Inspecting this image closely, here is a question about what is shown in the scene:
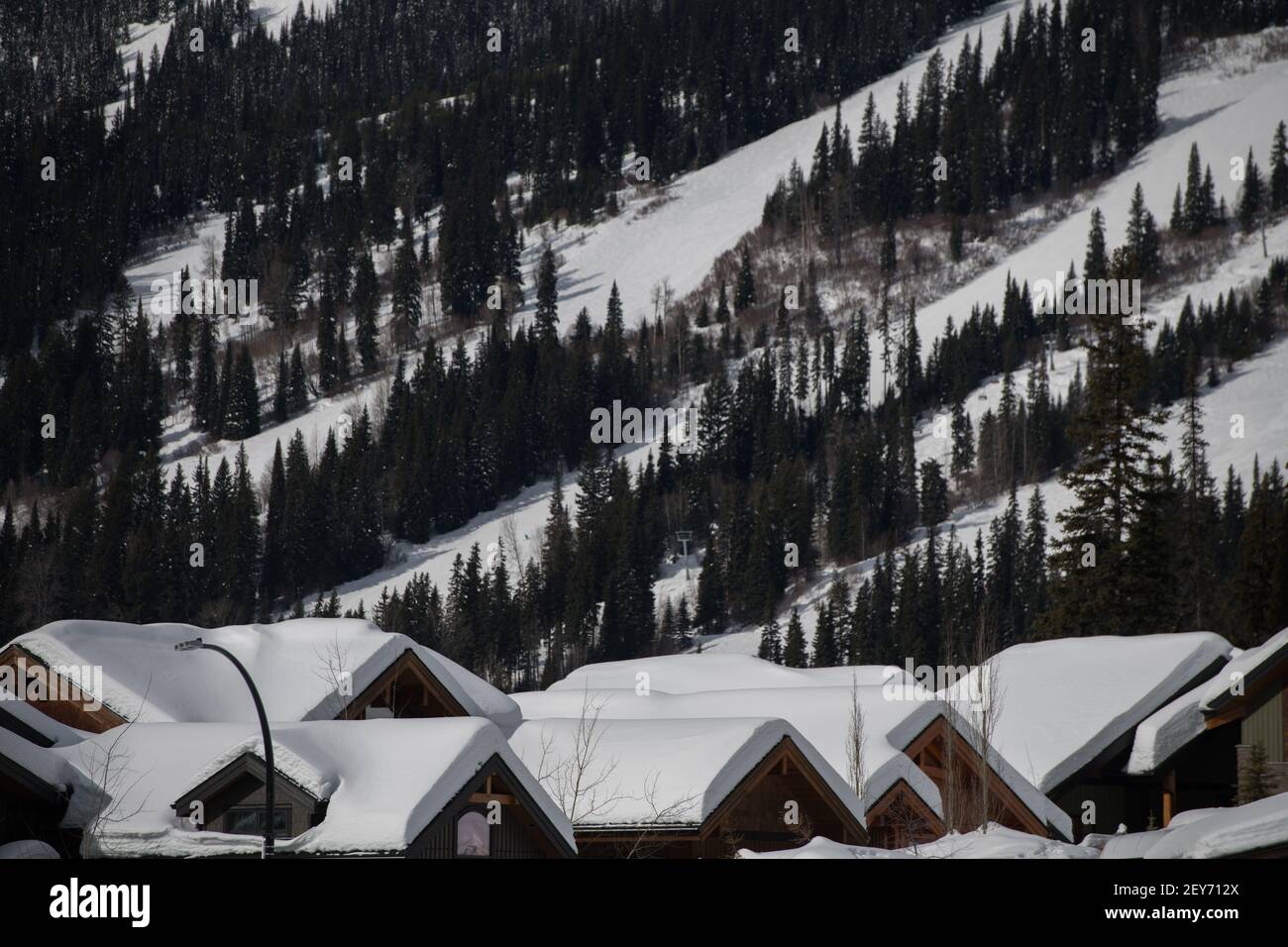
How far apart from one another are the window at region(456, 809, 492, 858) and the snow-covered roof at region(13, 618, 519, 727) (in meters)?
11.7

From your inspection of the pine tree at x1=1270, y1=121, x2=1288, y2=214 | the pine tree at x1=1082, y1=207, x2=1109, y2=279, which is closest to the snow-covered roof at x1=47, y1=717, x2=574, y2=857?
the pine tree at x1=1082, y1=207, x2=1109, y2=279

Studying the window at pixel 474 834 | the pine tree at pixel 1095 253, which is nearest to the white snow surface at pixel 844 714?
the window at pixel 474 834

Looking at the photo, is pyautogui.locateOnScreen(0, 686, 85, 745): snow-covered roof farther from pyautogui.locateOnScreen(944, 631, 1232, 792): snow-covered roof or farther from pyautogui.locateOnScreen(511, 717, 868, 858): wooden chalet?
pyautogui.locateOnScreen(944, 631, 1232, 792): snow-covered roof

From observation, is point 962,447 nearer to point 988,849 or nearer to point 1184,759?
point 1184,759

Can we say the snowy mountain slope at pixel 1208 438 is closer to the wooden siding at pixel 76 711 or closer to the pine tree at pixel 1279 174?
the pine tree at pixel 1279 174

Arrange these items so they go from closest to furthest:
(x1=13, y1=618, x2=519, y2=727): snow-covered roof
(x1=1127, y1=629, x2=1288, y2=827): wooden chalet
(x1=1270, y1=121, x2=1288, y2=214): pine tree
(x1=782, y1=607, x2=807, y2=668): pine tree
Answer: (x1=13, y1=618, x2=519, y2=727): snow-covered roof < (x1=1127, y1=629, x2=1288, y2=827): wooden chalet < (x1=782, y1=607, x2=807, y2=668): pine tree < (x1=1270, y1=121, x2=1288, y2=214): pine tree

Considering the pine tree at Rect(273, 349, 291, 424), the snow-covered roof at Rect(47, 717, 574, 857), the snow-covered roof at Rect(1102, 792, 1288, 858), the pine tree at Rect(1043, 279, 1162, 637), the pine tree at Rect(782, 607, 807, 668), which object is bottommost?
the pine tree at Rect(782, 607, 807, 668)

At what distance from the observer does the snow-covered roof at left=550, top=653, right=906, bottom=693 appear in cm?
4647

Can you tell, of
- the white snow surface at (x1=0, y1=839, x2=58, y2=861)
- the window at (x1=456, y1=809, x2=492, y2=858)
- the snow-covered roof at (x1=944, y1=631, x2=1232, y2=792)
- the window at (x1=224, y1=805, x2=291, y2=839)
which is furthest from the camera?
the snow-covered roof at (x1=944, y1=631, x2=1232, y2=792)

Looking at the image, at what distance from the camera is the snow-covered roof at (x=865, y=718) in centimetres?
3338

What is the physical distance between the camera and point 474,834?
26078mm

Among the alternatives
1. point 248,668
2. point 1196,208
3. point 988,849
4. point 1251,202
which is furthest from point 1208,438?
point 988,849

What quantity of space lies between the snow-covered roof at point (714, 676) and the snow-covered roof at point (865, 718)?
566cm
